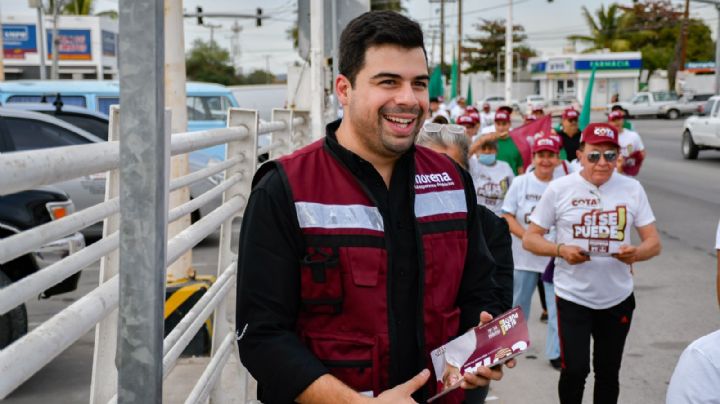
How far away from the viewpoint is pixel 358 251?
229 centimetres

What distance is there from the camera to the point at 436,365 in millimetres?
2424

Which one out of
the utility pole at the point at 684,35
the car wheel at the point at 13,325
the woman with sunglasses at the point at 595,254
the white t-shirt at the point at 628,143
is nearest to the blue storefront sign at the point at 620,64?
the utility pole at the point at 684,35

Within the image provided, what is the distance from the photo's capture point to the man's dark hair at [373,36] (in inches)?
93.0

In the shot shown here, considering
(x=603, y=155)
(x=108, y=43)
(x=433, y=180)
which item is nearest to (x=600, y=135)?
(x=603, y=155)

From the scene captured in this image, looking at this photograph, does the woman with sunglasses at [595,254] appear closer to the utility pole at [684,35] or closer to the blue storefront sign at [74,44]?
the blue storefront sign at [74,44]

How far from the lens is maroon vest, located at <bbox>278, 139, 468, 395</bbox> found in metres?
2.28

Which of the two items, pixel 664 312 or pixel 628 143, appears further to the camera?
pixel 628 143

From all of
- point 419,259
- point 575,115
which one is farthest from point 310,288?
point 575,115

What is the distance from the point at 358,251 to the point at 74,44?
4645 cm

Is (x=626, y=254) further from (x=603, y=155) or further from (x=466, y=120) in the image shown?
(x=466, y=120)

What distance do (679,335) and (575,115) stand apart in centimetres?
539

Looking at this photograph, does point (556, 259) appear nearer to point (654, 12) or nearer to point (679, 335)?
point (679, 335)

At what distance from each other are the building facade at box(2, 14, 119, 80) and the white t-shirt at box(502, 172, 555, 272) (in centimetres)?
3999

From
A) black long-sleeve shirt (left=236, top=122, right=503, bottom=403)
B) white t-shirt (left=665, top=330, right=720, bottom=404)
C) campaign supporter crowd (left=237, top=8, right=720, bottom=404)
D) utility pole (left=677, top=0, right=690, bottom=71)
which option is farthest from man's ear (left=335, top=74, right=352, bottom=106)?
utility pole (left=677, top=0, right=690, bottom=71)
